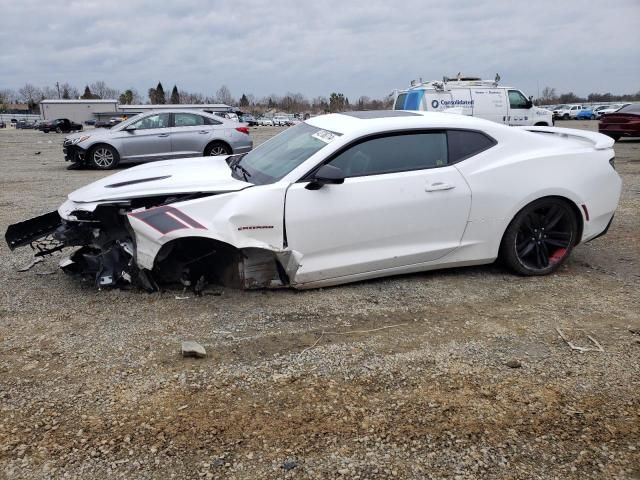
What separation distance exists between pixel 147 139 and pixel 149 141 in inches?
2.8

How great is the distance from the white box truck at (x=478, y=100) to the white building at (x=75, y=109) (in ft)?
143

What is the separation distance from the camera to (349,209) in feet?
13.8

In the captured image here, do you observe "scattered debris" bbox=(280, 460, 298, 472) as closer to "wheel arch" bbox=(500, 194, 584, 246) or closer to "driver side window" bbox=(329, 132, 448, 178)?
"driver side window" bbox=(329, 132, 448, 178)

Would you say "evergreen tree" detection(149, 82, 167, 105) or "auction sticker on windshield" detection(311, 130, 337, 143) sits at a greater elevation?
"evergreen tree" detection(149, 82, 167, 105)

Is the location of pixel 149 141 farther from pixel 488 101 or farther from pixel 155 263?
pixel 488 101

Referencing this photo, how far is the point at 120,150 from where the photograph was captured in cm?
1281

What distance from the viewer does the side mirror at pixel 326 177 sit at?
4062 millimetres

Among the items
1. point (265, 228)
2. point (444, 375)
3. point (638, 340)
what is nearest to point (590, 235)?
point (638, 340)

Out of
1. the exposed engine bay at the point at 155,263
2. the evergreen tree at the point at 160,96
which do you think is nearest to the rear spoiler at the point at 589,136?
the exposed engine bay at the point at 155,263

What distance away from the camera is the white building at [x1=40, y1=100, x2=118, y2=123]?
5384 centimetres

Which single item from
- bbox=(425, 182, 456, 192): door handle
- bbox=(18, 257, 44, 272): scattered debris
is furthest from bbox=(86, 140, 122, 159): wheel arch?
bbox=(425, 182, 456, 192): door handle

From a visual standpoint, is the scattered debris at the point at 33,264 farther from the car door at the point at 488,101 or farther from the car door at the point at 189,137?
the car door at the point at 488,101

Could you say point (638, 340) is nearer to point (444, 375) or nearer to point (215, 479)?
point (444, 375)

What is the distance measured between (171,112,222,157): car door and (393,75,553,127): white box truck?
25.3 ft
